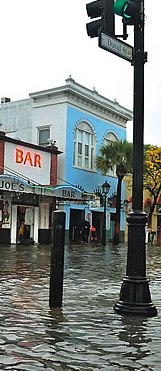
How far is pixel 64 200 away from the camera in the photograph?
1198 inches

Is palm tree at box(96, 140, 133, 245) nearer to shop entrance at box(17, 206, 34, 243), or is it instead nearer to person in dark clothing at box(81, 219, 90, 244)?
person in dark clothing at box(81, 219, 90, 244)

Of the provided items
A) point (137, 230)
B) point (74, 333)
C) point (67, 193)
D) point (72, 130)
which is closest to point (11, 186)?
point (67, 193)

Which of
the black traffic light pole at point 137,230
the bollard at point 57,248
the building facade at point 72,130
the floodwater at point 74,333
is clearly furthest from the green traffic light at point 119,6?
the building facade at point 72,130

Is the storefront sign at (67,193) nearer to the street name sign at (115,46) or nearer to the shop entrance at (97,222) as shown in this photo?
the shop entrance at (97,222)

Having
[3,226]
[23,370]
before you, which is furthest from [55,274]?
[3,226]

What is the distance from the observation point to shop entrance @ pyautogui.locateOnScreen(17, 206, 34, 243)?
28.2 m

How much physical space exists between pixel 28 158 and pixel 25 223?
11.5ft

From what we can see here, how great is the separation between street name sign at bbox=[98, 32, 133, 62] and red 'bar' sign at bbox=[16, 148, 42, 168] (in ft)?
70.1

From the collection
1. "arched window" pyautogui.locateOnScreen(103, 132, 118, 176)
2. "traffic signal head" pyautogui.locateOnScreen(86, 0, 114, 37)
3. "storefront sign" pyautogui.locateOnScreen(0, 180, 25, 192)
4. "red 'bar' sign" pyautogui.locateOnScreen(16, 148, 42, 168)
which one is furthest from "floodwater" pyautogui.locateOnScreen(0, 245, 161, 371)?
"arched window" pyautogui.locateOnScreen(103, 132, 118, 176)

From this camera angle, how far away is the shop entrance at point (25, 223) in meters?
28.2

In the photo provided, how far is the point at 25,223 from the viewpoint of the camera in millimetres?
28750

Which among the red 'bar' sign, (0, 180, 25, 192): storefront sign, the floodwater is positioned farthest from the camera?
the red 'bar' sign

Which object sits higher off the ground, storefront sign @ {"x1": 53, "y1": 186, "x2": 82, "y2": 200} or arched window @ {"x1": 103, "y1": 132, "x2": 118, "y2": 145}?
arched window @ {"x1": 103, "y1": 132, "x2": 118, "y2": 145}

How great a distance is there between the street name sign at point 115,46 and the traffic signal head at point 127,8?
33 centimetres
